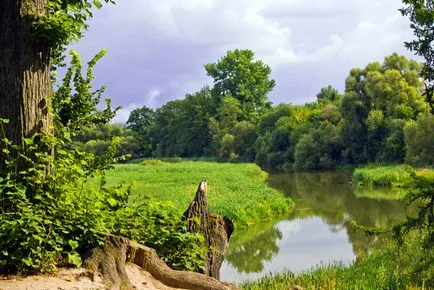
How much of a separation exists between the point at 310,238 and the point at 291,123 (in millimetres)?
57842

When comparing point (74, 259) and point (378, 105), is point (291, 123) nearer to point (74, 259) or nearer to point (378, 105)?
point (378, 105)

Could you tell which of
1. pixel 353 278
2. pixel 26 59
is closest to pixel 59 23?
pixel 26 59

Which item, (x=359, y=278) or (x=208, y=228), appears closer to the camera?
(x=208, y=228)

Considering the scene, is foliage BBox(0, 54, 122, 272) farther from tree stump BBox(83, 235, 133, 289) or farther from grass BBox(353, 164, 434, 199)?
grass BBox(353, 164, 434, 199)

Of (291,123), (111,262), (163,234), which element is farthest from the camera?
(291,123)

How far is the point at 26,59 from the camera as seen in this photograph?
8547mm

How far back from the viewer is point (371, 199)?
36312mm

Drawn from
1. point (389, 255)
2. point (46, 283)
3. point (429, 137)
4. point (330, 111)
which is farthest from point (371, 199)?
point (330, 111)

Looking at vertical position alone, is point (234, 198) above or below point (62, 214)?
below

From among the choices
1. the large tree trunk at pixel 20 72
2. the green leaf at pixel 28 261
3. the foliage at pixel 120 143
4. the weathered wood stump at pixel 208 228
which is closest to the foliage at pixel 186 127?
the foliage at pixel 120 143

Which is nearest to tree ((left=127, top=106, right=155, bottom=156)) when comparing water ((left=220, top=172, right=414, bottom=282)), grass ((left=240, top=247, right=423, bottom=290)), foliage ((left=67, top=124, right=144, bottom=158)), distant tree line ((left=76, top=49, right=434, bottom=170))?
distant tree line ((left=76, top=49, right=434, bottom=170))

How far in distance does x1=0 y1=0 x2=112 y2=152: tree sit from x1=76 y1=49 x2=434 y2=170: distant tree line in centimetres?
1643

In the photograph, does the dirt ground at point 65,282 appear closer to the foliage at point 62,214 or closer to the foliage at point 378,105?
the foliage at point 62,214

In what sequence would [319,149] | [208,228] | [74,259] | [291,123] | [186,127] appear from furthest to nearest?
[186,127]
[291,123]
[319,149]
[208,228]
[74,259]
